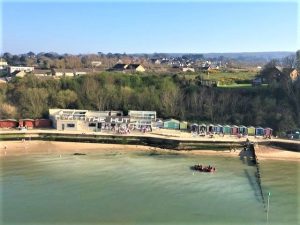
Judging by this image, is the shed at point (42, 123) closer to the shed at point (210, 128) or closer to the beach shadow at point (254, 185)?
the shed at point (210, 128)

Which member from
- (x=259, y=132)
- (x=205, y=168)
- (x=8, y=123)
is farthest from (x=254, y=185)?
(x=8, y=123)

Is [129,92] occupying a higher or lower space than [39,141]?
higher

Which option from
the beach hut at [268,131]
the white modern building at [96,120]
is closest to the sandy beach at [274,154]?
the beach hut at [268,131]

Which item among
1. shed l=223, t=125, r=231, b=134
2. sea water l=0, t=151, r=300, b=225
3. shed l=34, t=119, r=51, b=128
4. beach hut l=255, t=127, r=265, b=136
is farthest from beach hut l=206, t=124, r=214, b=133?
shed l=34, t=119, r=51, b=128

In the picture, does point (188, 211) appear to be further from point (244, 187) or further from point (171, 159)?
point (171, 159)

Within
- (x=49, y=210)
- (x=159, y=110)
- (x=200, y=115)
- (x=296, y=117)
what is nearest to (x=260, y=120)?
(x=296, y=117)

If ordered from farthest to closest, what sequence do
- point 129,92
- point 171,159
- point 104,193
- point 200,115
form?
point 129,92 < point 200,115 < point 171,159 < point 104,193

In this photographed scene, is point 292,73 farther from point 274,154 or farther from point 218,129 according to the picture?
point 274,154
